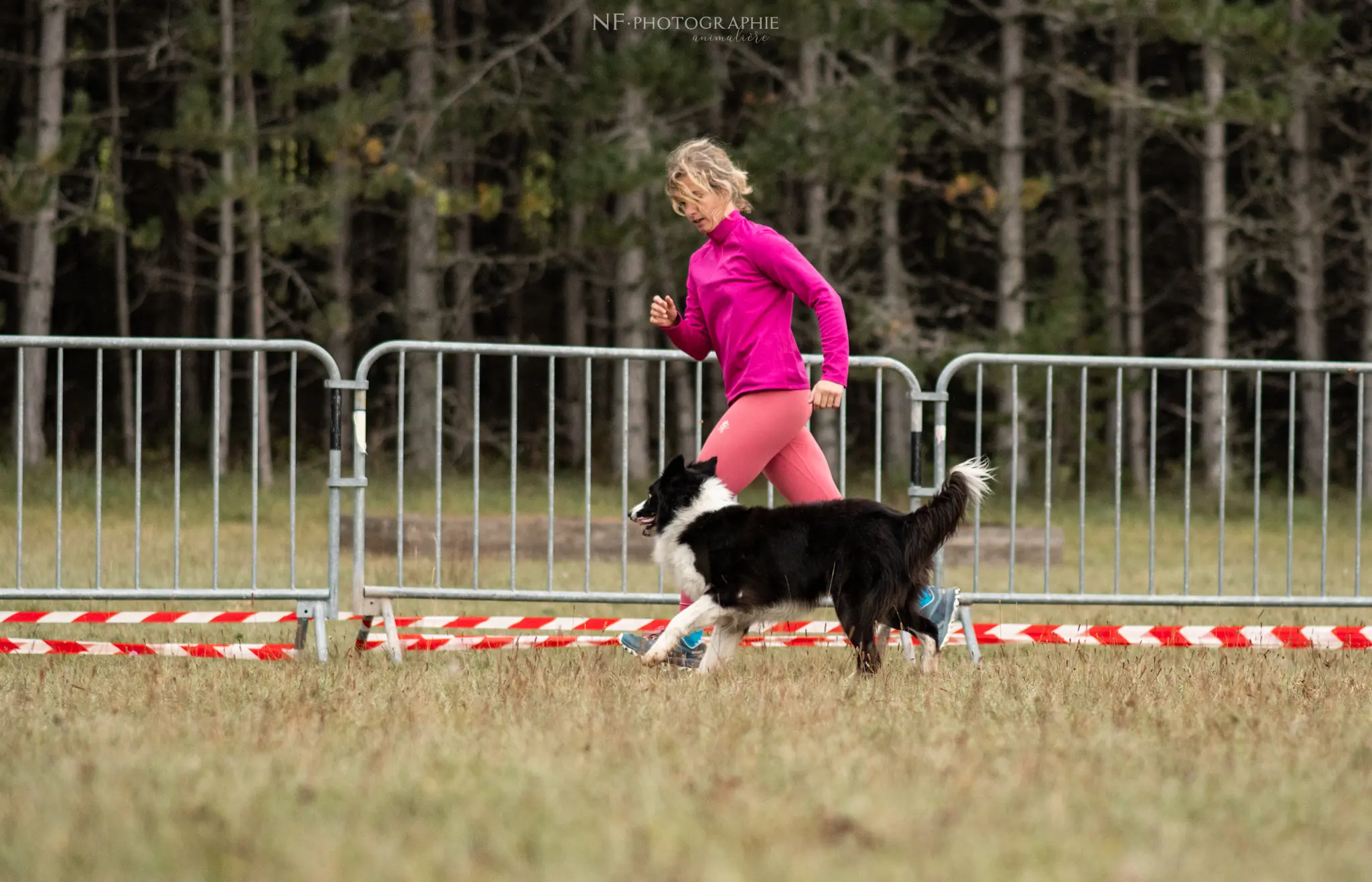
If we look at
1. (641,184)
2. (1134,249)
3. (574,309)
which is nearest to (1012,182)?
(641,184)

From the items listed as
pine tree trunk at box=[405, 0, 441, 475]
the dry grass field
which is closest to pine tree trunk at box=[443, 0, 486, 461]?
pine tree trunk at box=[405, 0, 441, 475]

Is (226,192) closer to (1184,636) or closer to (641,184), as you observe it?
(641,184)

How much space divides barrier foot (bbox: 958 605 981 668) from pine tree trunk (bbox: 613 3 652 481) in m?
12.0

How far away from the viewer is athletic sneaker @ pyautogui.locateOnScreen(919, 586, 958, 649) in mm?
6570

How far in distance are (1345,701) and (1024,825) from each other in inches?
101

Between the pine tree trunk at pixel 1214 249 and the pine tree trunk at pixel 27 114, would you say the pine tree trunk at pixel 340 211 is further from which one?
the pine tree trunk at pixel 1214 249

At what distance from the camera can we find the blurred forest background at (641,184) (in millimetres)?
19891

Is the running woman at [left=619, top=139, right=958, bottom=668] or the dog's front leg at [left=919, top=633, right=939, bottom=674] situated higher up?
the running woman at [left=619, top=139, right=958, bottom=668]

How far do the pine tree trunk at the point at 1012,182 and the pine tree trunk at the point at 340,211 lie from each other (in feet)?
27.8

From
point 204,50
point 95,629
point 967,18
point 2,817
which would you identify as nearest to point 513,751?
point 2,817

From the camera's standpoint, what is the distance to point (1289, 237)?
2502 cm

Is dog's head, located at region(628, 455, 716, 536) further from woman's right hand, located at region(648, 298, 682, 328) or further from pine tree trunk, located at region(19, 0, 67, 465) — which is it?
pine tree trunk, located at region(19, 0, 67, 465)

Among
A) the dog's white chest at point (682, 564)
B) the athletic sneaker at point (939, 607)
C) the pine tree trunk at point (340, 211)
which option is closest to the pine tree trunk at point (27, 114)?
the pine tree trunk at point (340, 211)

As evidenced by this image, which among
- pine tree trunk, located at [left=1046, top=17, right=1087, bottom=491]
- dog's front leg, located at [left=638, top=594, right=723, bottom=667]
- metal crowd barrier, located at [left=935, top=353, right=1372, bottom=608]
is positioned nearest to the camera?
dog's front leg, located at [left=638, top=594, right=723, bottom=667]
